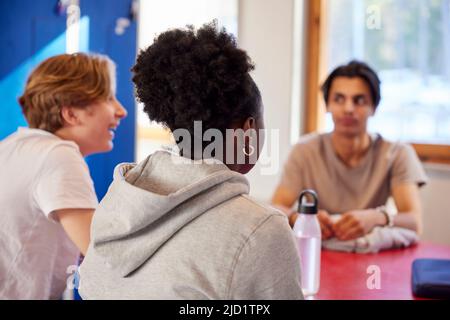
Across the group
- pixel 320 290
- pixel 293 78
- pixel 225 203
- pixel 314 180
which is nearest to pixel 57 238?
pixel 320 290

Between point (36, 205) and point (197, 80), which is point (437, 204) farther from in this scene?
point (197, 80)

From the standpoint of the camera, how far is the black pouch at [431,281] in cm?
143

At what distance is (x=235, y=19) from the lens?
3564mm

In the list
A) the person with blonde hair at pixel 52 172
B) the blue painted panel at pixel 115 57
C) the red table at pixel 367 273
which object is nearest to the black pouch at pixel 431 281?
the red table at pixel 367 273

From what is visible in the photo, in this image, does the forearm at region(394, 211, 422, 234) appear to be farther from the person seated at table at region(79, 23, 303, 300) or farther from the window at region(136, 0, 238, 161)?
the window at region(136, 0, 238, 161)

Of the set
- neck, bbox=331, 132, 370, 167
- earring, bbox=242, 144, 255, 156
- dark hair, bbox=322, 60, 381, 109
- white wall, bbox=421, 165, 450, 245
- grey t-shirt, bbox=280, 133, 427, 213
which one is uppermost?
dark hair, bbox=322, 60, 381, 109

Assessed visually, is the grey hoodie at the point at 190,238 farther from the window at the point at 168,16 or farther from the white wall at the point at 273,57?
the window at the point at 168,16

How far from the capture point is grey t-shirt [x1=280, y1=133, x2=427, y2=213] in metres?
2.43

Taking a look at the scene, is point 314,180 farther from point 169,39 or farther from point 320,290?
point 169,39

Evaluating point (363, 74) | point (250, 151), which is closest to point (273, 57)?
point (363, 74)

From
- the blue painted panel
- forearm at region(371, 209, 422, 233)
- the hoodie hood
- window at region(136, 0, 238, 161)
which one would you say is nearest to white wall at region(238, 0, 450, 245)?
window at region(136, 0, 238, 161)

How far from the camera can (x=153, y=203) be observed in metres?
0.94

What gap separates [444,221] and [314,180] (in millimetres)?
943
